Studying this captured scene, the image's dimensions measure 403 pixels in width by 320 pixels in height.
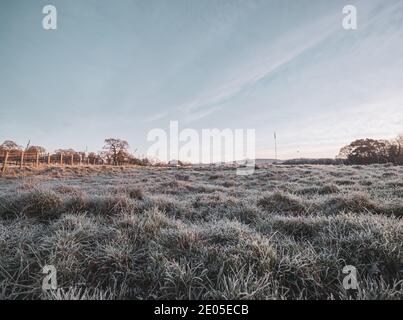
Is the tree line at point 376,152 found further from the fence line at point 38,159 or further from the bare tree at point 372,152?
the fence line at point 38,159

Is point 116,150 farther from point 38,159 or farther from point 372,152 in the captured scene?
point 372,152

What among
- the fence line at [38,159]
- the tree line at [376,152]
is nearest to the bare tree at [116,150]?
the fence line at [38,159]

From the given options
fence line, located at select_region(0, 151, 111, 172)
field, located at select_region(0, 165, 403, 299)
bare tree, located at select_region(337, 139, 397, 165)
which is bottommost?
field, located at select_region(0, 165, 403, 299)

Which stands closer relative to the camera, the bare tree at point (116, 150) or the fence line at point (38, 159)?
the fence line at point (38, 159)

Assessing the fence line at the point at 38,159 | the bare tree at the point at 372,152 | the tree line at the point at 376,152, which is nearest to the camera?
the fence line at the point at 38,159

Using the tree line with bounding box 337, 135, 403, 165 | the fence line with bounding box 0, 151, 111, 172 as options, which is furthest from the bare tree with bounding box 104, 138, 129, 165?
the tree line with bounding box 337, 135, 403, 165

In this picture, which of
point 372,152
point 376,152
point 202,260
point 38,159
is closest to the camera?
point 202,260

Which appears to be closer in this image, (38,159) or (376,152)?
(38,159)

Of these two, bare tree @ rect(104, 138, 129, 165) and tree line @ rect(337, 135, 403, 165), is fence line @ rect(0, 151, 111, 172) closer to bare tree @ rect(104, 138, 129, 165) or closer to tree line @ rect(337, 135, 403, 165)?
bare tree @ rect(104, 138, 129, 165)

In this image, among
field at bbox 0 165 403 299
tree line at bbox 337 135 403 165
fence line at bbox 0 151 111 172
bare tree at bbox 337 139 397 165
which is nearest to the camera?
field at bbox 0 165 403 299

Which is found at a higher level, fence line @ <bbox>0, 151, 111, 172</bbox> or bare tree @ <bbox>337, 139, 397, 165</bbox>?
bare tree @ <bbox>337, 139, 397, 165</bbox>

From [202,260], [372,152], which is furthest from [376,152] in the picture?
[202,260]

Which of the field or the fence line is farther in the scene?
the fence line
